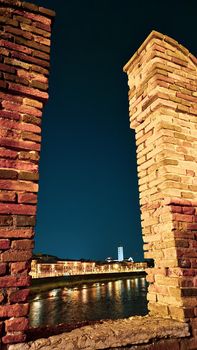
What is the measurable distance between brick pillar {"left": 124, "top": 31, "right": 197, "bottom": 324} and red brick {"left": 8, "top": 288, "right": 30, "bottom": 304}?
4.83 ft

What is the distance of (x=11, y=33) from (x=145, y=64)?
1.74 metres

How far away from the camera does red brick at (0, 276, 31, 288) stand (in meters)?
2.17

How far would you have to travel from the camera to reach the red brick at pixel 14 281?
2.17 metres

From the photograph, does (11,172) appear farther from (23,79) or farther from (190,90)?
(190,90)

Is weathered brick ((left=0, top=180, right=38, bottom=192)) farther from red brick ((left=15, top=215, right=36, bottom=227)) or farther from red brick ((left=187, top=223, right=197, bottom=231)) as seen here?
red brick ((left=187, top=223, right=197, bottom=231))

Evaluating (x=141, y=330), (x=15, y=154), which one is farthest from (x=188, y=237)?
(x=15, y=154)

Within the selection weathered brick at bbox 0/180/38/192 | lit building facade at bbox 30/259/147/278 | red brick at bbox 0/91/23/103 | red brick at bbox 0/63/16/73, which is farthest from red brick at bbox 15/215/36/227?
lit building facade at bbox 30/259/147/278

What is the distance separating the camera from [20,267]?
225cm

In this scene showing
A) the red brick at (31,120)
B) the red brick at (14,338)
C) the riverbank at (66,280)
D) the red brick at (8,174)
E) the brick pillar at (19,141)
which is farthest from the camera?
the riverbank at (66,280)

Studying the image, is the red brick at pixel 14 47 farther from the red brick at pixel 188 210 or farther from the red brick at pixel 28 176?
the red brick at pixel 188 210

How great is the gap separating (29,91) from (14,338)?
210 centimetres

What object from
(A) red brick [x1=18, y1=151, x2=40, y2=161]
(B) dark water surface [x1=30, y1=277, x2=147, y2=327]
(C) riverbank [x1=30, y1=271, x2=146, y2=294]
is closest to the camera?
(A) red brick [x1=18, y1=151, x2=40, y2=161]

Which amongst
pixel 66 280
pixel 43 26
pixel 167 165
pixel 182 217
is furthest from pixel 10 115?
pixel 66 280

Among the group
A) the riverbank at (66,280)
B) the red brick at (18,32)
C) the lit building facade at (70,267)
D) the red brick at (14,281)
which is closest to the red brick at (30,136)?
the red brick at (18,32)
